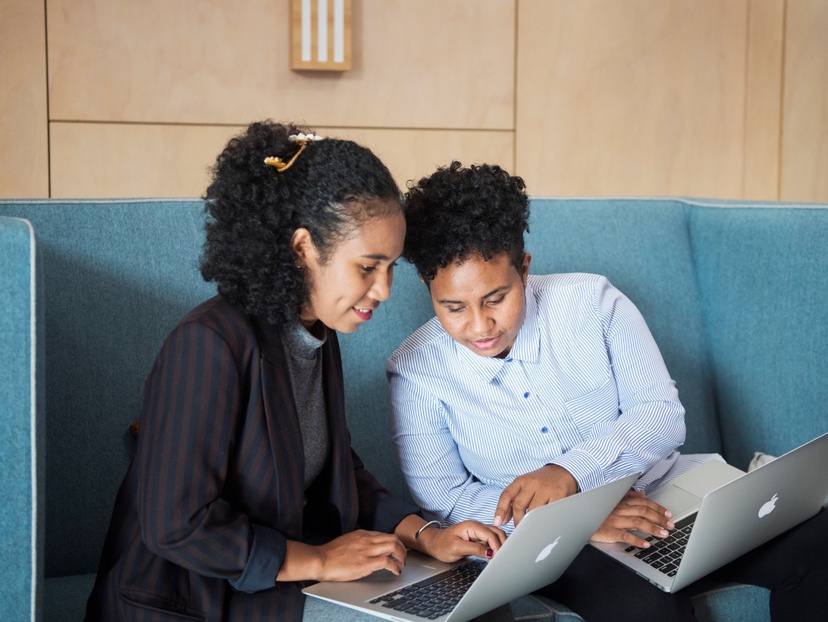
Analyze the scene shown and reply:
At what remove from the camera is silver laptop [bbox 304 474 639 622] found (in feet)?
3.63

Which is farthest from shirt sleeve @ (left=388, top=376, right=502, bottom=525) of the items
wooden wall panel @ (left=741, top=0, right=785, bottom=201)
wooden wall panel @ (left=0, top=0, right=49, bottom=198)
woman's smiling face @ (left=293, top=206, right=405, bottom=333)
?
wooden wall panel @ (left=741, top=0, right=785, bottom=201)

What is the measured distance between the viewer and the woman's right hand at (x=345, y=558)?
3.99 feet

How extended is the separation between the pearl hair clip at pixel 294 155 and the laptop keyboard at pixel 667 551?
2.56ft

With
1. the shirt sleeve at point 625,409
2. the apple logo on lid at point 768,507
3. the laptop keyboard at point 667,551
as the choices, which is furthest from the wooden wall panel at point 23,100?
the apple logo on lid at point 768,507

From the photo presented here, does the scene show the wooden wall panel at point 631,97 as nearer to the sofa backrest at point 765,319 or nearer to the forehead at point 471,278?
the sofa backrest at point 765,319

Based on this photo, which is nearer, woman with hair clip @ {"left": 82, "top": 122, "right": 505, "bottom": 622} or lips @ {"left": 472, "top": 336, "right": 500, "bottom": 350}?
woman with hair clip @ {"left": 82, "top": 122, "right": 505, "bottom": 622}

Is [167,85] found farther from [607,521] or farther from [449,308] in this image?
[607,521]

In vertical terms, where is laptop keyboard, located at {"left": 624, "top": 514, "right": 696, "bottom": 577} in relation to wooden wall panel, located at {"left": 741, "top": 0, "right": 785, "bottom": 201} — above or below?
below

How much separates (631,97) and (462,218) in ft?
6.42

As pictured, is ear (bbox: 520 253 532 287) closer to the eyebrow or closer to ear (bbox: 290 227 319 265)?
the eyebrow

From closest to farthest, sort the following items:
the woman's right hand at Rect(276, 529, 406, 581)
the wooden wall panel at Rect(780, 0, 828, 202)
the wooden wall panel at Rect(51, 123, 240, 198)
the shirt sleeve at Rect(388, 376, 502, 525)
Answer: the woman's right hand at Rect(276, 529, 406, 581)
the shirt sleeve at Rect(388, 376, 502, 525)
the wooden wall panel at Rect(51, 123, 240, 198)
the wooden wall panel at Rect(780, 0, 828, 202)

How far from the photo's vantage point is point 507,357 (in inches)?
63.4

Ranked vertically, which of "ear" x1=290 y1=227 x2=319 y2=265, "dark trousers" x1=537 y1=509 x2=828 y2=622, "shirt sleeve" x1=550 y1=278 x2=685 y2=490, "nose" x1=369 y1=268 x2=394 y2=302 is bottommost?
"dark trousers" x1=537 y1=509 x2=828 y2=622

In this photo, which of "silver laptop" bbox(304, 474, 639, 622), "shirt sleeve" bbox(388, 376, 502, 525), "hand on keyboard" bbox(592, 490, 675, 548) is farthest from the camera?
"shirt sleeve" bbox(388, 376, 502, 525)
